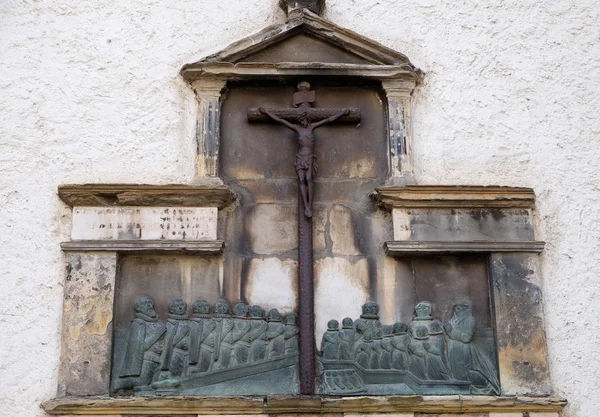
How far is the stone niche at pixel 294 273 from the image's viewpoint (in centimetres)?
568

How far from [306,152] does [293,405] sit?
149 centimetres

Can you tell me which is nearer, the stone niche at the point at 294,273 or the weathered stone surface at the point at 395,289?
the stone niche at the point at 294,273

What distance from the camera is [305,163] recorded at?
6.03 metres

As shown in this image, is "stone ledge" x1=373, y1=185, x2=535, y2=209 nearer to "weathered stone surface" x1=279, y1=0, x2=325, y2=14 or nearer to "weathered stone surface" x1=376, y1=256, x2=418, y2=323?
"weathered stone surface" x1=376, y1=256, x2=418, y2=323

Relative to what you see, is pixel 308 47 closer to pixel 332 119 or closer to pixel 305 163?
pixel 332 119

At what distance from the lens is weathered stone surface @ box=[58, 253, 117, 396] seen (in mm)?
5637

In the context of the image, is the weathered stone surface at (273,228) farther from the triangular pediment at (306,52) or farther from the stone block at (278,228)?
the triangular pediment at (306,52)

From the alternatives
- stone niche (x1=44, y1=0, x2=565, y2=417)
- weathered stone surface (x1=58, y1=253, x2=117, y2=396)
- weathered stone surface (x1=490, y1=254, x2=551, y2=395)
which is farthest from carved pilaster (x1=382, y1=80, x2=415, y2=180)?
weathered stone surface (x1=58, y1=253, x2=117, y2=396)

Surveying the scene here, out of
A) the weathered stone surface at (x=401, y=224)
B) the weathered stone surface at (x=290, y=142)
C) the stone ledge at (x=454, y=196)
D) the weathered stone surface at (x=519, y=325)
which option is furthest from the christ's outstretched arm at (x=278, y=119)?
the weathered stone surface at (x=519, y=325)

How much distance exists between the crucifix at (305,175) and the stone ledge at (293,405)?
0.16 meters

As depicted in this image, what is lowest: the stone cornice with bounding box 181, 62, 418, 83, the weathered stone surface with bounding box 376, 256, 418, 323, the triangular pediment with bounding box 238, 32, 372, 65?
the weathered stone surface with bounding box 376, 256, 418, 323

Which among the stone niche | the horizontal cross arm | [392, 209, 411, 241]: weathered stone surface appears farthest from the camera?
the horizontal cross arm

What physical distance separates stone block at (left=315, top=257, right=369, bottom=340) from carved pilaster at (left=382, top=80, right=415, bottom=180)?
0.61 meters

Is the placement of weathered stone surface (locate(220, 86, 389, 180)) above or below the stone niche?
above
